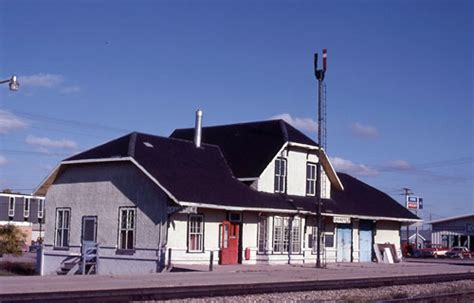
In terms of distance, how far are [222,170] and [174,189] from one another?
19.1 feet

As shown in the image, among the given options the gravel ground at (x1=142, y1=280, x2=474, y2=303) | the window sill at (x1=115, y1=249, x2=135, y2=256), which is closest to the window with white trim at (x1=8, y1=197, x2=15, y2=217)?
the window sill at (x1=115, y1=249, x2=135, y2=256)

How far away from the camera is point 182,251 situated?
31.1 m

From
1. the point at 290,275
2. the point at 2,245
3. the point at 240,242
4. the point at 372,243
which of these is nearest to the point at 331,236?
the point at 372,243

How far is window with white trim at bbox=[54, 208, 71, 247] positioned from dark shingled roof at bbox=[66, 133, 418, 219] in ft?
8.47

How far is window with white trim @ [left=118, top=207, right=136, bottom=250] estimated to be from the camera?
1254 inches

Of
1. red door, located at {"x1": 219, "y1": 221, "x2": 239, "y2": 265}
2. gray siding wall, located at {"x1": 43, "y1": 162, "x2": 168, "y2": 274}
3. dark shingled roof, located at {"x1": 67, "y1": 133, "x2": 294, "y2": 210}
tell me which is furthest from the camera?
red door, located at {"x1": 219, "y1": 221, "x2": 239, "y2": 265}

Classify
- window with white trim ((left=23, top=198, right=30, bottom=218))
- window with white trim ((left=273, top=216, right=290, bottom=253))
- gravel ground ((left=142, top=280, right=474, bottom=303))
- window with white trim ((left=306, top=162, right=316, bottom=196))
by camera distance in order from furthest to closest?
window with white trim ((left=23, top=198, right=30, bottom=218)) → window with white trim ((left=306, top=162, right=316, bottom=196)) → window with white trim ((left=273, top=216, right=290, bottom=253)) → gravel ground ((left=142, top=280, right=474, bottom=303))

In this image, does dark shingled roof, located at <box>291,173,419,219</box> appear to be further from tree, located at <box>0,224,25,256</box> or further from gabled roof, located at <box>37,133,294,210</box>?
tree, located at <box>0,224,25,256</box>

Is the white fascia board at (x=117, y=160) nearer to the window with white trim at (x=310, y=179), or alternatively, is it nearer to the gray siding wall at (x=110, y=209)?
the gray siding wall at (x=110, y=209)

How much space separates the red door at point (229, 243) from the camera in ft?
109

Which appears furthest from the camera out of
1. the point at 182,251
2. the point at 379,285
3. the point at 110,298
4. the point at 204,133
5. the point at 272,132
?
the point at 204,133

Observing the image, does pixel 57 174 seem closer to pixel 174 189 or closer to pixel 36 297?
pixel 174 189

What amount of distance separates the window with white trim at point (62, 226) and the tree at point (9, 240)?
561cm

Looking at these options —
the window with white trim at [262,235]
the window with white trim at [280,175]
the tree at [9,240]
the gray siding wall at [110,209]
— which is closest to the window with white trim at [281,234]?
the window with white trim at [262,235]
